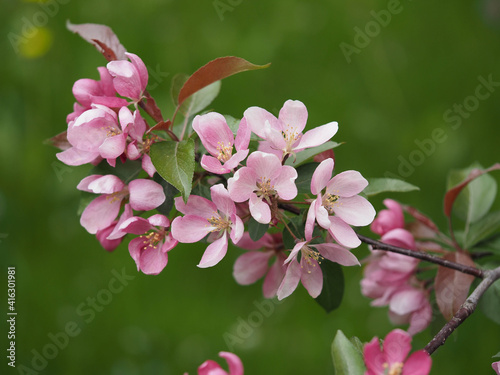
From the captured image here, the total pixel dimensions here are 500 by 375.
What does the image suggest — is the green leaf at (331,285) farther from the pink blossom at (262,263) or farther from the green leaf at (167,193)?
the green leaf at (167,193)

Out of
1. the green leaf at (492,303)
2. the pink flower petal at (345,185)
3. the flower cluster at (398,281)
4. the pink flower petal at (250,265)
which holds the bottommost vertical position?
the pink flower petal at (250,265)

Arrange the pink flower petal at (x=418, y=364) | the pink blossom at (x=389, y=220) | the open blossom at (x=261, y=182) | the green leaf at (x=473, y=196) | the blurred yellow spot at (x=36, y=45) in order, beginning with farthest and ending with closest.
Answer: the blurred yellow spot at (x=36, y=45)
the green leaf at (x=473, y=196)
the pink blossom at (x=389, y=220)
the open blossom at (x=261, y=182)
the pink flower petal at (x=418, y=364)

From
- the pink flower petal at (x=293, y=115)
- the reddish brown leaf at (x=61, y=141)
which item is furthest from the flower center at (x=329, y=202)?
the reddish brown leaf at (x=61, y=141)

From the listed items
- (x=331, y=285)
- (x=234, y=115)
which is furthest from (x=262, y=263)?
(x=234, y=115)

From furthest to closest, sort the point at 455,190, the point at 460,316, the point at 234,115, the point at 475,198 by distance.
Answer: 1. the point at 234,115
2. the point at 475,198
3. the point at 455,190
4. the point at 460,316

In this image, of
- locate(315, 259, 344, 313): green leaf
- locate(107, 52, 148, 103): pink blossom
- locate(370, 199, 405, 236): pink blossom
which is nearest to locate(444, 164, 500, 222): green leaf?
locate(370, 199, 405, 236): pink blossom

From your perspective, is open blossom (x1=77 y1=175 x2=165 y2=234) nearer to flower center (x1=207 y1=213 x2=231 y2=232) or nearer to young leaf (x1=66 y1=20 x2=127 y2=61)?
flower center (x1=207 y1=213 x2=231 y2=232)

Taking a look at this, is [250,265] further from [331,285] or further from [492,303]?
[492,303]
